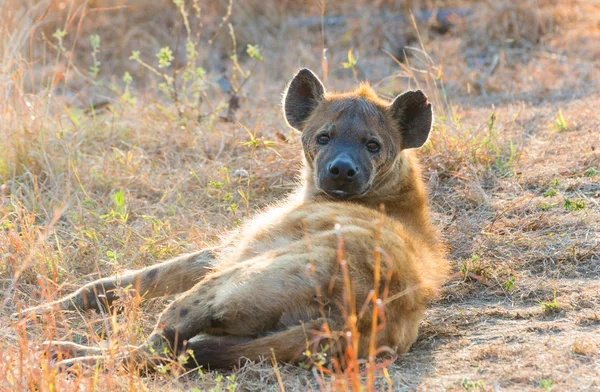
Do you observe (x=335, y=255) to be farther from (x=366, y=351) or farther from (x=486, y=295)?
(x=486, y=295)

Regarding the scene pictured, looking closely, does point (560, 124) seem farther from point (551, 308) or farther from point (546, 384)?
point (546, 384)

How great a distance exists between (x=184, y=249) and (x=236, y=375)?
1.61 m

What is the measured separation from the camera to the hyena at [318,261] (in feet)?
9.43

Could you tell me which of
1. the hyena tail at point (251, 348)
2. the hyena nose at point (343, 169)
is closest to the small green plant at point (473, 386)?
the hyena tail at point (251, 348)

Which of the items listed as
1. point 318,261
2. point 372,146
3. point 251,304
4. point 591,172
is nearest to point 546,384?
point 318,261

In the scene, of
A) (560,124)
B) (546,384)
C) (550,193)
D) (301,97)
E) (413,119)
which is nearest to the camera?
(546,384)

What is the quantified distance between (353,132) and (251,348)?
165 cm

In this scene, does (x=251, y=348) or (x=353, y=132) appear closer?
(x=251, y=348)

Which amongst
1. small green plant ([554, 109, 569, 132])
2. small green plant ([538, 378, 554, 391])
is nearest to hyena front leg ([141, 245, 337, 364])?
small green plant ([538, 378, 554, 391])

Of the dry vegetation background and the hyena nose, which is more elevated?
the hyena nose

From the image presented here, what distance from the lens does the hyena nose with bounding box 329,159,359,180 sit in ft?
12.9

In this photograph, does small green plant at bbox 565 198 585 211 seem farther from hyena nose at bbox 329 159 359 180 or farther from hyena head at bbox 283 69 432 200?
hyena nose at bbox 329 159 359 180

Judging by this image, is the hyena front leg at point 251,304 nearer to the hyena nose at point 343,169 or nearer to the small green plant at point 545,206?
the hyena nose at point 343,169

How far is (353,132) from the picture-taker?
4.18 metres
